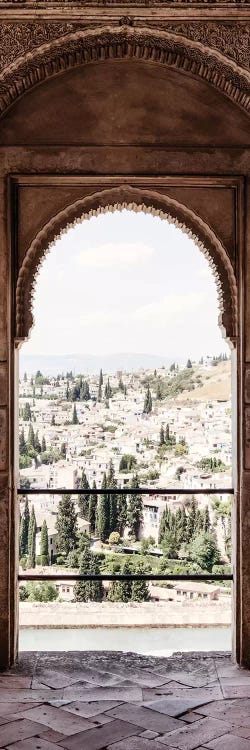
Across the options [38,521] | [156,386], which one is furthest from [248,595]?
[156,386]

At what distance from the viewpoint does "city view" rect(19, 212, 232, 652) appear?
189 inches

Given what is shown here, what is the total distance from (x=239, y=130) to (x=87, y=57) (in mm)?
983

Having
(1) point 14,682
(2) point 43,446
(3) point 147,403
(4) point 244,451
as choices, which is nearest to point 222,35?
(4) point 244,451

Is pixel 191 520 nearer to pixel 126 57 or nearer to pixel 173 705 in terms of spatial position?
pixel 173 705

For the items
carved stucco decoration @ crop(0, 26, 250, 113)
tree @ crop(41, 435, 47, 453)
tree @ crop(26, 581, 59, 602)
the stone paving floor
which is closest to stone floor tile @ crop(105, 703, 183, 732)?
the stone paving floor

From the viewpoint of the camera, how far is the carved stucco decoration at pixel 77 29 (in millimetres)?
3965

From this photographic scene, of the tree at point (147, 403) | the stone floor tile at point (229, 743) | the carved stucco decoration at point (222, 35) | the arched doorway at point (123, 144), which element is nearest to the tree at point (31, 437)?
the arched doorway at point (123, 144)

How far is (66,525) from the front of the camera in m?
4.96

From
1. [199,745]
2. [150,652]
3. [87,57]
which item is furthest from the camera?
[150,652]

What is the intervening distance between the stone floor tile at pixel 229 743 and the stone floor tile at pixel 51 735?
0.64m

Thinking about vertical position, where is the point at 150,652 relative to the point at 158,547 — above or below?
below

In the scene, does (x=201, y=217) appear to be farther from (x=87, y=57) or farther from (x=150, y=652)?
(x=150, y=652)

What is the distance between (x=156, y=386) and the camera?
222 inches

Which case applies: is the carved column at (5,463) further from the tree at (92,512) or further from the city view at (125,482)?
the tree at (92,512)
